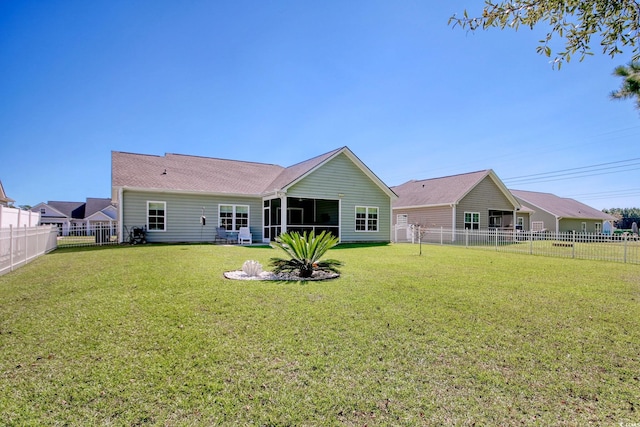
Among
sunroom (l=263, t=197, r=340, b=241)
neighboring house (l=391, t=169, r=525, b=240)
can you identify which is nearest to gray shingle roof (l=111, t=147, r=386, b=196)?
sunroom (l=263, t=197, r=340, b=241)

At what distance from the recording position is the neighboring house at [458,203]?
22.6 meters

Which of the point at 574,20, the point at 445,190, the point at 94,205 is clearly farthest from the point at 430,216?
the point at 94,205

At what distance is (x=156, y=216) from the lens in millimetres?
15961

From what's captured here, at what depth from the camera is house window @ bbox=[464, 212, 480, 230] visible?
23062 millimetres

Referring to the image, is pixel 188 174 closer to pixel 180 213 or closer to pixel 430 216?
pixel 180 213

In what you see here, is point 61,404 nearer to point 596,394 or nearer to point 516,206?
point 596,394

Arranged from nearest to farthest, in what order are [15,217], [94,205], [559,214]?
[15,217]
[559,214]
[94,205]

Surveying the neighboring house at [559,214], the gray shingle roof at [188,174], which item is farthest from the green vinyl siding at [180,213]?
the neighboring house at [559,214]

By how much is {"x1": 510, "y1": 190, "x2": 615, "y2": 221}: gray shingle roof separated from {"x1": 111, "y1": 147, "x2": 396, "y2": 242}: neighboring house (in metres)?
24.1

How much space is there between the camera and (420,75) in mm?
13539

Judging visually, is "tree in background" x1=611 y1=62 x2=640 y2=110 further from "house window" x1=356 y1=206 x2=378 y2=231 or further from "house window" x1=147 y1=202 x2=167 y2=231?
"house window" x1=147 y1=202 x2=167 y2=231

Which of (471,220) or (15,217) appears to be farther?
(471,220)

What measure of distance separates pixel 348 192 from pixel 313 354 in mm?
15288

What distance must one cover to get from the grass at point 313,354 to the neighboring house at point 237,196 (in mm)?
9668
